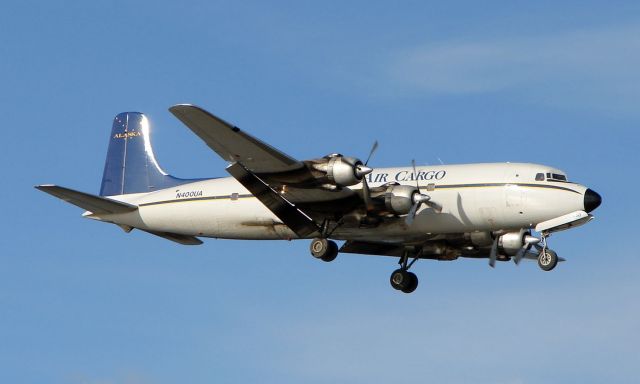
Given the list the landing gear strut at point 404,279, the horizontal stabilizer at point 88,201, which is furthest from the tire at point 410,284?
the horizontal stabilizer at point 88,201

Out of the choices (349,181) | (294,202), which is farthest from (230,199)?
(349,181)

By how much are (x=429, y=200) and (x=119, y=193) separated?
11.9m

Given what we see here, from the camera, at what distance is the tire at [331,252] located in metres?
36.4

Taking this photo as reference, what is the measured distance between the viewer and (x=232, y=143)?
113 feet

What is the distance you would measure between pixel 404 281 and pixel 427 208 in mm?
4210

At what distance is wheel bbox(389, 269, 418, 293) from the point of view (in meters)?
39.6

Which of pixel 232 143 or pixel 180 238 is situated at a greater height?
pixel 232 143

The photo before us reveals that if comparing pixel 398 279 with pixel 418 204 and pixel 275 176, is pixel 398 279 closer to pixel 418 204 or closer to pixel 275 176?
pixel 418 204

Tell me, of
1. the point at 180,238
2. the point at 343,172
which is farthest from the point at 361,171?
the point at 180,238

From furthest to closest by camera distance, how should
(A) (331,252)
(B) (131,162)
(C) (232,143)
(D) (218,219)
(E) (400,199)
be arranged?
1. (B) (131,162)
2. (D) (218,219)
3. (A) (331,252)
4. (E) (400,199)
5. (C) (232,143)

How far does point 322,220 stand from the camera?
3722 cm

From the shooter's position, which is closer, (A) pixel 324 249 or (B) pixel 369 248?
(A) pixel 324 249

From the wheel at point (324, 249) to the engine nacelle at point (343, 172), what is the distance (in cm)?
236

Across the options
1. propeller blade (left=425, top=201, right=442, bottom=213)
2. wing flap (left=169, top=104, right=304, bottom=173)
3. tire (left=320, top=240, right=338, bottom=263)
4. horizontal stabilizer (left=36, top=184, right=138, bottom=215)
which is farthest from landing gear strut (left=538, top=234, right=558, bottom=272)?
horizontal stabilizer (left=36, top=184, right=138, bottom=215)
